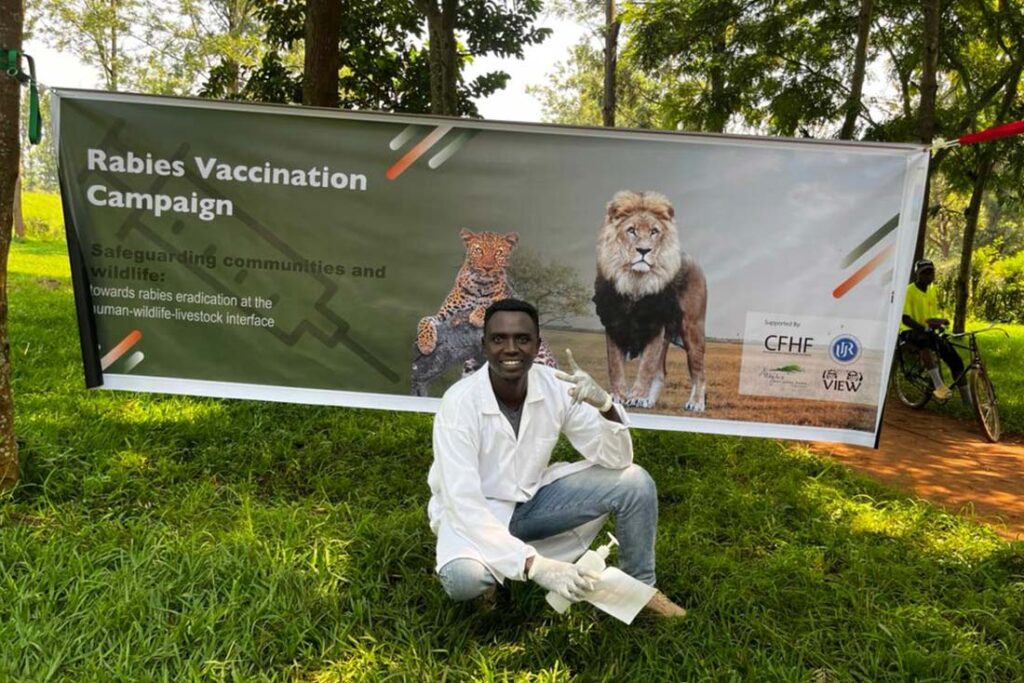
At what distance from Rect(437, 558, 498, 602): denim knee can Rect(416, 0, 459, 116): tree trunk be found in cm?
503

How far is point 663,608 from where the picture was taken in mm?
2852

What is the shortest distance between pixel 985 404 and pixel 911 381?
3.29 feet

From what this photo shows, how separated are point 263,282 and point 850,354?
9.52 feet

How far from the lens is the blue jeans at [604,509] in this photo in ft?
9.04

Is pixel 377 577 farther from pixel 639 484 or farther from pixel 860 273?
pixel 860 273

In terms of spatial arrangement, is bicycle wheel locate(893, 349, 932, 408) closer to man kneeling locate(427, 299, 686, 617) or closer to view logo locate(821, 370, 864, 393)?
view logo locate(821, 370, 864, 393)

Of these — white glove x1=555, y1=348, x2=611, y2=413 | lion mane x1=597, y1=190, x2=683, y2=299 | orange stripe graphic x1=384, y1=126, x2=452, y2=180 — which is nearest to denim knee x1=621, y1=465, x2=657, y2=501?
white glove x1=555, y1=348, x2=611, y2=413

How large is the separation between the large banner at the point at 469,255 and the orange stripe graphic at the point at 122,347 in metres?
0.01

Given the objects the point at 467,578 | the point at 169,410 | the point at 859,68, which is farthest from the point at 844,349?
the point at 859,68

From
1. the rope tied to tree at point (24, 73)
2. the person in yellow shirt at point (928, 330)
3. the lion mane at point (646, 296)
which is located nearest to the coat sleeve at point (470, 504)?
the lion mane at point (646, 296)

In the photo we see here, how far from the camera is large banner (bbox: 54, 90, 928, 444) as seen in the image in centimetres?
362

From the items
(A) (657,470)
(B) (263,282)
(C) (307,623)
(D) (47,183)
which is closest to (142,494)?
(B) (263,282)

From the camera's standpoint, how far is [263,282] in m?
3.72

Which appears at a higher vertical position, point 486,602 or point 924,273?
point 924,273
